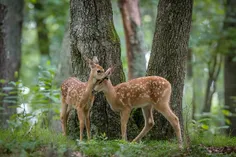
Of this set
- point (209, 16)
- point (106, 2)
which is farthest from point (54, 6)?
point (106, 2)

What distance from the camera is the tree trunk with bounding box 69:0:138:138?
8.60 metres

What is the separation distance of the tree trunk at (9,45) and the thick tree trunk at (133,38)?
346 centimetres

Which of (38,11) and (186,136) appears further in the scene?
(38,11)

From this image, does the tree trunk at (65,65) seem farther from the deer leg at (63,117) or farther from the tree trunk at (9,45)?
the deer leg at (63,117)

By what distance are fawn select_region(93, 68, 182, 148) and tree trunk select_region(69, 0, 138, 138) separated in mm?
503

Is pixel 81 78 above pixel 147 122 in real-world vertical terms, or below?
above

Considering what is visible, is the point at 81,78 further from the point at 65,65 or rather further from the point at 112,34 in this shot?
the point at 65,65

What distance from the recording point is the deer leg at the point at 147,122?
27.4 feet

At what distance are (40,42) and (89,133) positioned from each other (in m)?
13.6

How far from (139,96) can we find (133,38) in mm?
6954

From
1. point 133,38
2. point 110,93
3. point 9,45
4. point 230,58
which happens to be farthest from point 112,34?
point 230,58

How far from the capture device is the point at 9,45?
1273 cm

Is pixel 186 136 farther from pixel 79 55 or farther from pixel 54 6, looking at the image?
pixel 54 6

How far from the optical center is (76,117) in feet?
29.0
